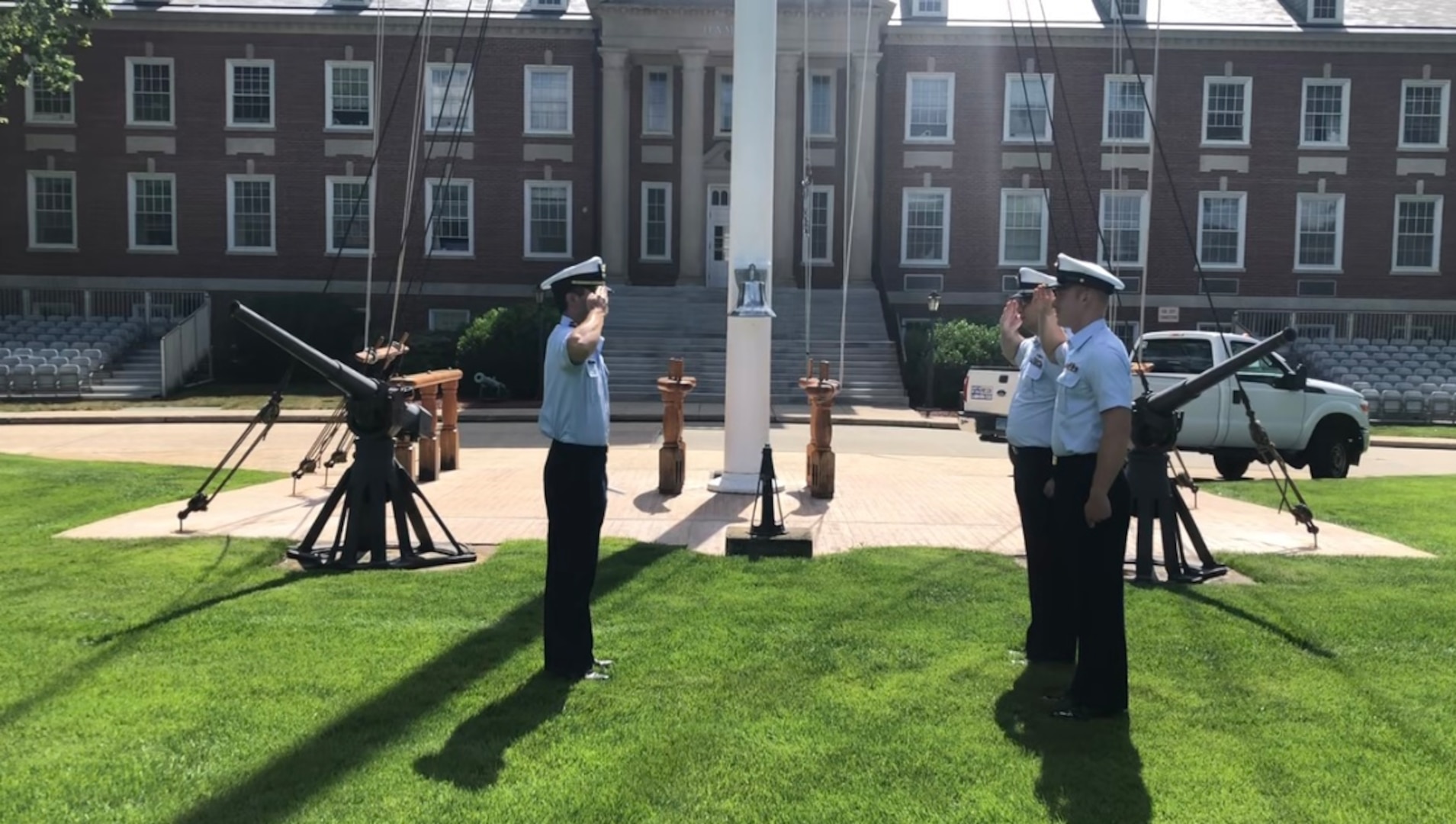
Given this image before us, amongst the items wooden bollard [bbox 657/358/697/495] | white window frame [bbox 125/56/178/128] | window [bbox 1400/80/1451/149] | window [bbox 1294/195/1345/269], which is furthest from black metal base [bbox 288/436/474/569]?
window [bbox 1400/80/1451/149]

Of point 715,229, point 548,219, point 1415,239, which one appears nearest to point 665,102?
point 715,229

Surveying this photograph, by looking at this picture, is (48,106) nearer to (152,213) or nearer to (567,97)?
(152,213)

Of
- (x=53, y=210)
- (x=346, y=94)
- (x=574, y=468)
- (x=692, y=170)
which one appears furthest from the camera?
(x=53, y=210)

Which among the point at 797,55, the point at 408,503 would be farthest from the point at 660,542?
the point at 797,55

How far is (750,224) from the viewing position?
37.4 ft

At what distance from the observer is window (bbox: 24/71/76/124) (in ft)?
112

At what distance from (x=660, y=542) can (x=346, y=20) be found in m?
29.9

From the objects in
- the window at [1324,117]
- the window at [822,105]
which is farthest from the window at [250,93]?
the window at [1324,117]

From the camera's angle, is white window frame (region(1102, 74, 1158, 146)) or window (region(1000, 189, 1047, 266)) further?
window (region(1000, 189, 1047, 266))

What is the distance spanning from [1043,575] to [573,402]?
104 inches

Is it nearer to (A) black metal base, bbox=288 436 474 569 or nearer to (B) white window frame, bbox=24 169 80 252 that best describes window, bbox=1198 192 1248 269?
(A) black metal base, bbox=288 436 474 569

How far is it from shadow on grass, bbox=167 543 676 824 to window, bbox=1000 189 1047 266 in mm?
30652

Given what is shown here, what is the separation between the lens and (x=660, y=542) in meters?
9.05

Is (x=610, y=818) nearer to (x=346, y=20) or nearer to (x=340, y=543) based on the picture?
(x=340, y=543)
